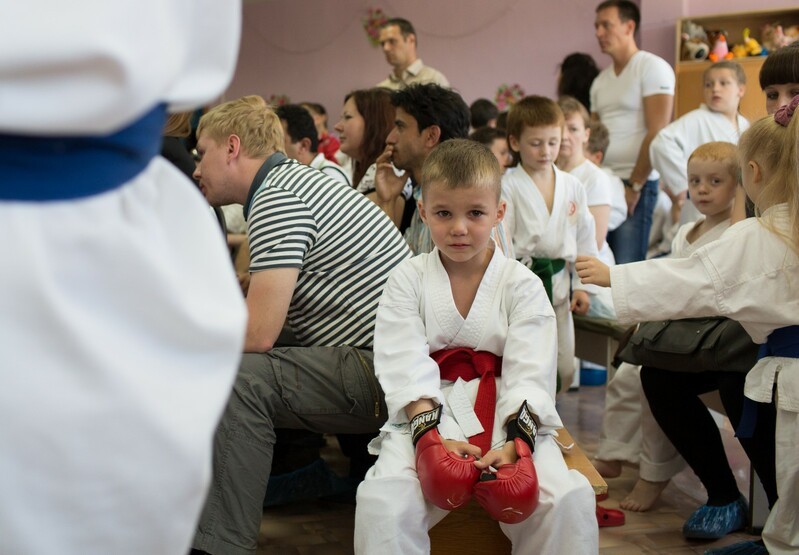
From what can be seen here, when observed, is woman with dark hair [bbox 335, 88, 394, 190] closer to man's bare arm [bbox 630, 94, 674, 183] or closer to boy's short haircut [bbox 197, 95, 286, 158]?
boy's short haircut [bbox 197, 95, 286, 158]

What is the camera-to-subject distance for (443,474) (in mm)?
1908

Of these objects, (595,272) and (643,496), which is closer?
(595,272)

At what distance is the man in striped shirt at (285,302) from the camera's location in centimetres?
217

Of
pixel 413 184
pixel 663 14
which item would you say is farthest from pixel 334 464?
pixel 663 14

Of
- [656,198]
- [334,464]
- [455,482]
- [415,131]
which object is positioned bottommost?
[334,464]

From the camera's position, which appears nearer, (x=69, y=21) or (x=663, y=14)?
(x=69, y=21)

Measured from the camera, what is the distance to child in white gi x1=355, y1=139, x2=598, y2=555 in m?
1.96

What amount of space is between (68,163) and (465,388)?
150cm

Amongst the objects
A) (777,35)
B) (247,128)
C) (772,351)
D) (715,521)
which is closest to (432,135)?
(247,128)

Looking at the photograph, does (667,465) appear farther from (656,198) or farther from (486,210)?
(656,198)

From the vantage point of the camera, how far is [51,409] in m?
0.80

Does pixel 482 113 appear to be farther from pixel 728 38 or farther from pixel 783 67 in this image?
pixel 783 67

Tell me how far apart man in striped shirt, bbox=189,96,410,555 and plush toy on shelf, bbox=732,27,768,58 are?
562 centimetres

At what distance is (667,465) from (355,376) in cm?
113
